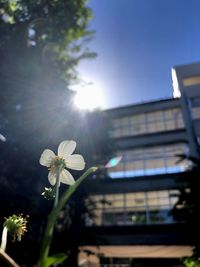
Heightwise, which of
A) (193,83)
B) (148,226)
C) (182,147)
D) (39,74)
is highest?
(193,83)

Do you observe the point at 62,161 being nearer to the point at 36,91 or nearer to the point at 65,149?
the point at 65,149

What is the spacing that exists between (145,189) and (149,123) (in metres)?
5.19

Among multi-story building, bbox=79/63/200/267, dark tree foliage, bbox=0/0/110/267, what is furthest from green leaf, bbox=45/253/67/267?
multi-story building, bbox=79/63/200/267

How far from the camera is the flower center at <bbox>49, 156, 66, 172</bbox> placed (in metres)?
0.68

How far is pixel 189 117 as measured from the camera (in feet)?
53.0

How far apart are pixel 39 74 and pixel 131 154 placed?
32.7 feet

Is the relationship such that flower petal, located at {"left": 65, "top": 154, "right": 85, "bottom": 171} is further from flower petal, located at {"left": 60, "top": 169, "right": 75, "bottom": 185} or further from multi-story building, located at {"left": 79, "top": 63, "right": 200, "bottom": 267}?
multi-story building, located at {"left": 79, "top": 63, "right": 200, "bottom": 267}

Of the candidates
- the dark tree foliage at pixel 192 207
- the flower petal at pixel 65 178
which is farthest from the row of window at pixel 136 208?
the flower petal at pixel 65 178

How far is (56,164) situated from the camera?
2.27ft

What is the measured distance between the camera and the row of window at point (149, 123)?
1742 cm

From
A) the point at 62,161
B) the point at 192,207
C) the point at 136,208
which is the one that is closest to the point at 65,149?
the point at 62,161

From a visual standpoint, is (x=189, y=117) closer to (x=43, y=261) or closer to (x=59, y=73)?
(x=59, y=73)

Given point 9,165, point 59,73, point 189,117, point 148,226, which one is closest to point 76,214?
→ point 148,226

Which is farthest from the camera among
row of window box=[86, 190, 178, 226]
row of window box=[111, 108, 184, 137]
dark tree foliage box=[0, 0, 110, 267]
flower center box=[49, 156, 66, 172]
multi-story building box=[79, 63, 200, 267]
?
row of window box=[111, 108, 184, 137]
